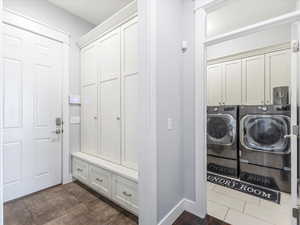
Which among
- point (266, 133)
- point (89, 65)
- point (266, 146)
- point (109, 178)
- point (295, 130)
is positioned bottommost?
point (109, 178)

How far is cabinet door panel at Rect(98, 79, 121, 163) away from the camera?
2.13 metres

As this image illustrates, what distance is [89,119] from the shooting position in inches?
102

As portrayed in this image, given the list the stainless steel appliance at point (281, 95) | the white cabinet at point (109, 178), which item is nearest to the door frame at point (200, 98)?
the white cabinet at point (109, 178)

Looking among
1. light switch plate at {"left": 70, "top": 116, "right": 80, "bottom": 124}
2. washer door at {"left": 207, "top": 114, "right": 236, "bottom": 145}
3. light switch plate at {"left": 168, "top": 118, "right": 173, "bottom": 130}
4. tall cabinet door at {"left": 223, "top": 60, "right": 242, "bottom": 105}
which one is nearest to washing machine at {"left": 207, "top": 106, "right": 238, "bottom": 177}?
washer door at {"left": 207, "top": 114, "right": 236, "bottom": 145}

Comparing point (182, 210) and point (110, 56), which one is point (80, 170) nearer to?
point (182, 210)

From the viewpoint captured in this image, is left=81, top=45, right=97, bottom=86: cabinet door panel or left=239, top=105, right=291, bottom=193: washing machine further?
left=81, top=45, right=97, bottom=86: cabinet door panel

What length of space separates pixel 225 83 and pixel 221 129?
3.19ft

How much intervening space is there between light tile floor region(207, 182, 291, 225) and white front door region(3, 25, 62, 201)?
2.37m

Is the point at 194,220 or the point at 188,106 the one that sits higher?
the point at 188,106

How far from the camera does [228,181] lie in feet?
8.31

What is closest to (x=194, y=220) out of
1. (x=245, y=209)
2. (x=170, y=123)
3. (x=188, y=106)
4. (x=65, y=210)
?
(x=245, y=209)

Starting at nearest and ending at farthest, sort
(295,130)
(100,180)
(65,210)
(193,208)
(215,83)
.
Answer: (295,130) → (193,208) → (65,210) → (100,180) → (215,83)

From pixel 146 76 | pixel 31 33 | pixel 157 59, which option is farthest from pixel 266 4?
pixel 31 33

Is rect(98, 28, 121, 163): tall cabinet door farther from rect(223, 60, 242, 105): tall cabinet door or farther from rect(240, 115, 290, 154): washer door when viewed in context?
rect(223, 60, 242, 105): tall cabinet door
